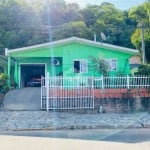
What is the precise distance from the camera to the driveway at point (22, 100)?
61.4ft

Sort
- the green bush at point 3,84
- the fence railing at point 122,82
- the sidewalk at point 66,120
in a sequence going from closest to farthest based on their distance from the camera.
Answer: the sidewalk at point 66,120
the fence railing at point 122,82
the green bush at point 3,84

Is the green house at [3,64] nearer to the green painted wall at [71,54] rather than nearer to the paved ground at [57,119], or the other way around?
the green painted wall at [71,54]

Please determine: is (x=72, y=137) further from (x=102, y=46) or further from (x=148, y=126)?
(x=102, y=46)

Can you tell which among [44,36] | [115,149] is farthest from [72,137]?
[44,36]

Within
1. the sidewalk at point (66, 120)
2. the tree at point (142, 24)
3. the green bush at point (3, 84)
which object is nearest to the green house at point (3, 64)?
the green bush at point (3, 84)

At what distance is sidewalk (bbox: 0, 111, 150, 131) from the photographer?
1389 cm

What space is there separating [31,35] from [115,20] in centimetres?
1046

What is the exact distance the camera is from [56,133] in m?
12.5

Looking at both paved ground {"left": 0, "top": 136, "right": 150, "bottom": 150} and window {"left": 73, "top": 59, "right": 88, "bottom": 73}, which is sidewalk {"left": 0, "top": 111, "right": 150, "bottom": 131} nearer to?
paved ground {"left": 0, "top": 136, "right": 150, "bottom": 150}

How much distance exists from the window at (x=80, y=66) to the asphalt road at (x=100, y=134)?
13924mm

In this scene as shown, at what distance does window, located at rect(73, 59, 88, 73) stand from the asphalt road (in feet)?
45.7

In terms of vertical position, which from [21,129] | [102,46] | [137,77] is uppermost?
[102,46]

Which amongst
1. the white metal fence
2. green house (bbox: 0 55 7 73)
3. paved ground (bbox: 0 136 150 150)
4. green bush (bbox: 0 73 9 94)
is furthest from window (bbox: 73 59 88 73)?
paved ground (bbox: 0 136 150 150)

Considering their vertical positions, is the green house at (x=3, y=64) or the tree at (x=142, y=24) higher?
the tree at (x=142, y=24)
